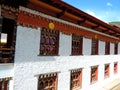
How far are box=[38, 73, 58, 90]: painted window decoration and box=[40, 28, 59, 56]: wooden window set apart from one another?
1.06m

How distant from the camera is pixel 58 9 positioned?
36.3ft

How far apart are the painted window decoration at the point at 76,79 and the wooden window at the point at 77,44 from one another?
1115 mm

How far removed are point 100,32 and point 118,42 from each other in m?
6.81

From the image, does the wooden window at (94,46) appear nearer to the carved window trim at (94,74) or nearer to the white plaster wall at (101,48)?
the white plaster wall at (101,48)

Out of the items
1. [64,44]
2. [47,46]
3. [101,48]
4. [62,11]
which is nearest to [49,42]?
[47,46]

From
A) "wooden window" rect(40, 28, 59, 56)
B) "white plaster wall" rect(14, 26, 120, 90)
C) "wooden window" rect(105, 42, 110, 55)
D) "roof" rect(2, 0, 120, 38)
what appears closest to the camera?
"white plaster wall" rect(14, 26, 120, 90)

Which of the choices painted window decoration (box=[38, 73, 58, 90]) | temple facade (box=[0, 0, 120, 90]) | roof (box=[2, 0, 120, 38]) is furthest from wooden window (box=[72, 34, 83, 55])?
painted window decoration (box=[38, 73, 58, 90])

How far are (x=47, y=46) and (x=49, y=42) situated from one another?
0.80 ft

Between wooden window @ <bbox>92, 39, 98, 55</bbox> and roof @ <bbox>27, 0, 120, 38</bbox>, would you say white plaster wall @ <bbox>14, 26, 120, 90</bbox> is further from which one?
wooden window @ <bbox>92, 39, 98, 55</bbox>

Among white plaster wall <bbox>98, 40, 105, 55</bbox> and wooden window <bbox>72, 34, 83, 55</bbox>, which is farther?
white plaster wall <bbox>98, 40, 105, 55</bbox>

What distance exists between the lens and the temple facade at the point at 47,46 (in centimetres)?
882

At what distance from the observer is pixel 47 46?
1130 cm

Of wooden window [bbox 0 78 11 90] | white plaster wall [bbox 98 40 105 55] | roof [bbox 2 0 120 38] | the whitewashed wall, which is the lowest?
wooden window [bbox 0 78 11 90]

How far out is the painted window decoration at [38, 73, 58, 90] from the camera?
10703 millimetres
